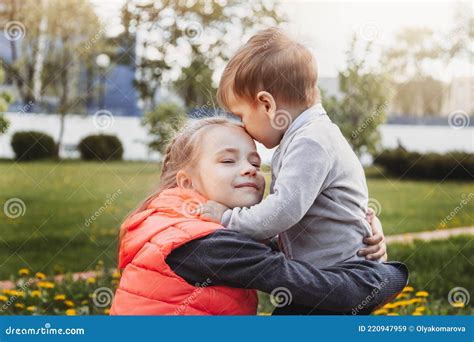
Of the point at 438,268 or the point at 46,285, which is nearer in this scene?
the point at 46,285

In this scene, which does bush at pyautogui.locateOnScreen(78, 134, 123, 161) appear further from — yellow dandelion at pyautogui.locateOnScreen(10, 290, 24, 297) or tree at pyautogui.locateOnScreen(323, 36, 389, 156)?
yellow dandelion at pyautogui.locateOnScreen(10, 290, 24, 297)

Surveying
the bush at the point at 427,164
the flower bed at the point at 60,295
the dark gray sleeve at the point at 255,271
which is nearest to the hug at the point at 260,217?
the dark gray sleeve at the point at 255,271

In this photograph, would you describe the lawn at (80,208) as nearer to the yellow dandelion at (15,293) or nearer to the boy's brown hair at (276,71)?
the yellow dandelion at (15,293)

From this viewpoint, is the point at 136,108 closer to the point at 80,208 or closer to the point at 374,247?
the point at 80,208

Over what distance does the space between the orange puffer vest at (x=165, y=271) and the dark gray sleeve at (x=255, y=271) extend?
0.12 ft

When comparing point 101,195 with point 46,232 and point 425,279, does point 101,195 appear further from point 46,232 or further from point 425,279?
point 425,279

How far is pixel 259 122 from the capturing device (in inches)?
113

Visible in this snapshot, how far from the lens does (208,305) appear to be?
2723 mm

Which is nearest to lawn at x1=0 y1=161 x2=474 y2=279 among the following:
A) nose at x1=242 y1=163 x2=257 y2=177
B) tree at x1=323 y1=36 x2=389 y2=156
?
tree at x1=323 y1=36 x2=389 y2=156

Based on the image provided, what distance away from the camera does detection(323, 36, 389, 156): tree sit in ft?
24.1

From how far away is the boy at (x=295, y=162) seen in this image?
263 cm

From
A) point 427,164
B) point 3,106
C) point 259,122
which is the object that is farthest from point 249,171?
point 427,164

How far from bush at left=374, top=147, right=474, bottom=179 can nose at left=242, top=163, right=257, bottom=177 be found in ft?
24.2

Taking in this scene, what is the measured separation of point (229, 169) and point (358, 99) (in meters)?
5.21
